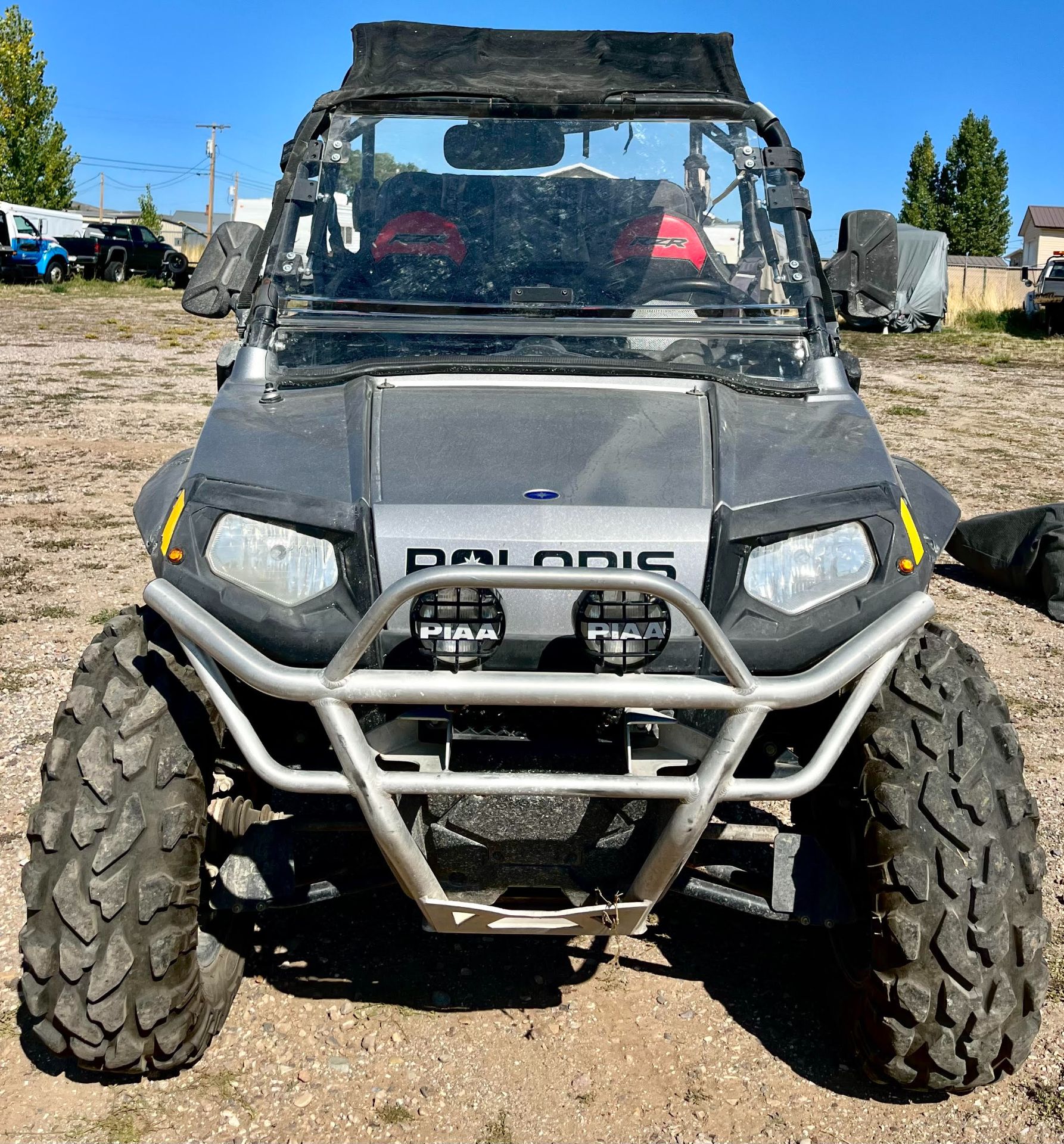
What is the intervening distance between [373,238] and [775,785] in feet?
6.92

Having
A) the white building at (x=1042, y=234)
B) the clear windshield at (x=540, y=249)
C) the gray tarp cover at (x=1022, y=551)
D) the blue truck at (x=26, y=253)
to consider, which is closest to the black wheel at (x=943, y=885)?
the clear windshield at (x=540, y=249)

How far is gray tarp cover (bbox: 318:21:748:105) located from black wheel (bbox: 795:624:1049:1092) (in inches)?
86.3

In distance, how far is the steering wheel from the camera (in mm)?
3582

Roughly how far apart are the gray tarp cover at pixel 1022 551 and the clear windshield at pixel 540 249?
3.75 m

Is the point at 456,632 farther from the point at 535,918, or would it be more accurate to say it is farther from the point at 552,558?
the point at 535,918

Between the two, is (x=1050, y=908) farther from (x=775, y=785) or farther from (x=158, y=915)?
(x=158, y=915)

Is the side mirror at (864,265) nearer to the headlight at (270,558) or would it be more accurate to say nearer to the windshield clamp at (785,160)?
the windshield clamp at (785,160)

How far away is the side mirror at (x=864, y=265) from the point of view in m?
3.83

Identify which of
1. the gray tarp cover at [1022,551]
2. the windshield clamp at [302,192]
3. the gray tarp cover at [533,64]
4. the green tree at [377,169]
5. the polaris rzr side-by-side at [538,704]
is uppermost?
the gray tarp cover at [533,64]

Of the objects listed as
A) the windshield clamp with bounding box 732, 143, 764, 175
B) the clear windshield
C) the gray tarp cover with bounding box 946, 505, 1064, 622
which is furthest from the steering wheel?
the gray tarp cover with bounding box 946, 505, 1064, 622

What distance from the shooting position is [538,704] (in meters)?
2.33

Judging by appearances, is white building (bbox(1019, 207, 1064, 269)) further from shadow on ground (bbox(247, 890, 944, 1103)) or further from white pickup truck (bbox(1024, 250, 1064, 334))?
shadow on ground (bbox(247, 890, 944, 1103))

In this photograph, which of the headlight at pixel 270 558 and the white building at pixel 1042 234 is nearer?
the headlight at pixel 270 558

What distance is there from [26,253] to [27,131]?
1424 centimetres
